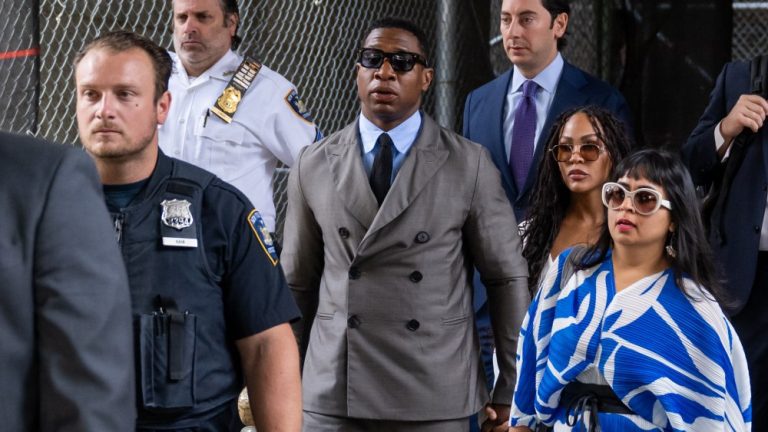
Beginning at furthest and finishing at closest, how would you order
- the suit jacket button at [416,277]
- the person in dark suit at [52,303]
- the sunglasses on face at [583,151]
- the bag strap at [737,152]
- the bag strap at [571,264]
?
the bag strap at [737,152]
the sunglasses on face at [583,151]
the suit jacket button at [416,277]
the bag strap at [571,264]
the person in dark suit at [52,303]

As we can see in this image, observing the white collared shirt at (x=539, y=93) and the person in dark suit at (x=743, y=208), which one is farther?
the white collared shirt at (x=539, y=93)

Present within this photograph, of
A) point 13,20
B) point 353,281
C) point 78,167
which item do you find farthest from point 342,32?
point 78,167

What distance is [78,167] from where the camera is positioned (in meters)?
1.86

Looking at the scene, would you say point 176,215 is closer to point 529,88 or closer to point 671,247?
point 671,247

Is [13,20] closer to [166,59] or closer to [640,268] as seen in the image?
[166,59]

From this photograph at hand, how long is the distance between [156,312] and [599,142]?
2088 mm

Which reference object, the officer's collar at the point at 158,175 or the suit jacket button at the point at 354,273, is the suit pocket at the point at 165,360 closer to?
the officer's collar at the point at 158,175

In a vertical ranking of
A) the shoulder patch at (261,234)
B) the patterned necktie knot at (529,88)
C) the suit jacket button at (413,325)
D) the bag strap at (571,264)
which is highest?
the patterned necktie knot at (529,88)

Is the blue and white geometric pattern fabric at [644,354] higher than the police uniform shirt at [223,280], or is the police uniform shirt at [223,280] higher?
the police uniform shirt at [223,280]

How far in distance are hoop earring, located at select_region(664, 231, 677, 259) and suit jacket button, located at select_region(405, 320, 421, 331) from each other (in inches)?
30.6

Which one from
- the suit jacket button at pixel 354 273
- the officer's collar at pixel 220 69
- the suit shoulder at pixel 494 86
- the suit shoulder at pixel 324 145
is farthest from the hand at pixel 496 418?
the officer's collar at pixel 220 69

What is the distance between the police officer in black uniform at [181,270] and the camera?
2740mm

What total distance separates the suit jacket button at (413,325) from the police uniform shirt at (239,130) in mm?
1378

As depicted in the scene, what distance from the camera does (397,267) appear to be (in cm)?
372
